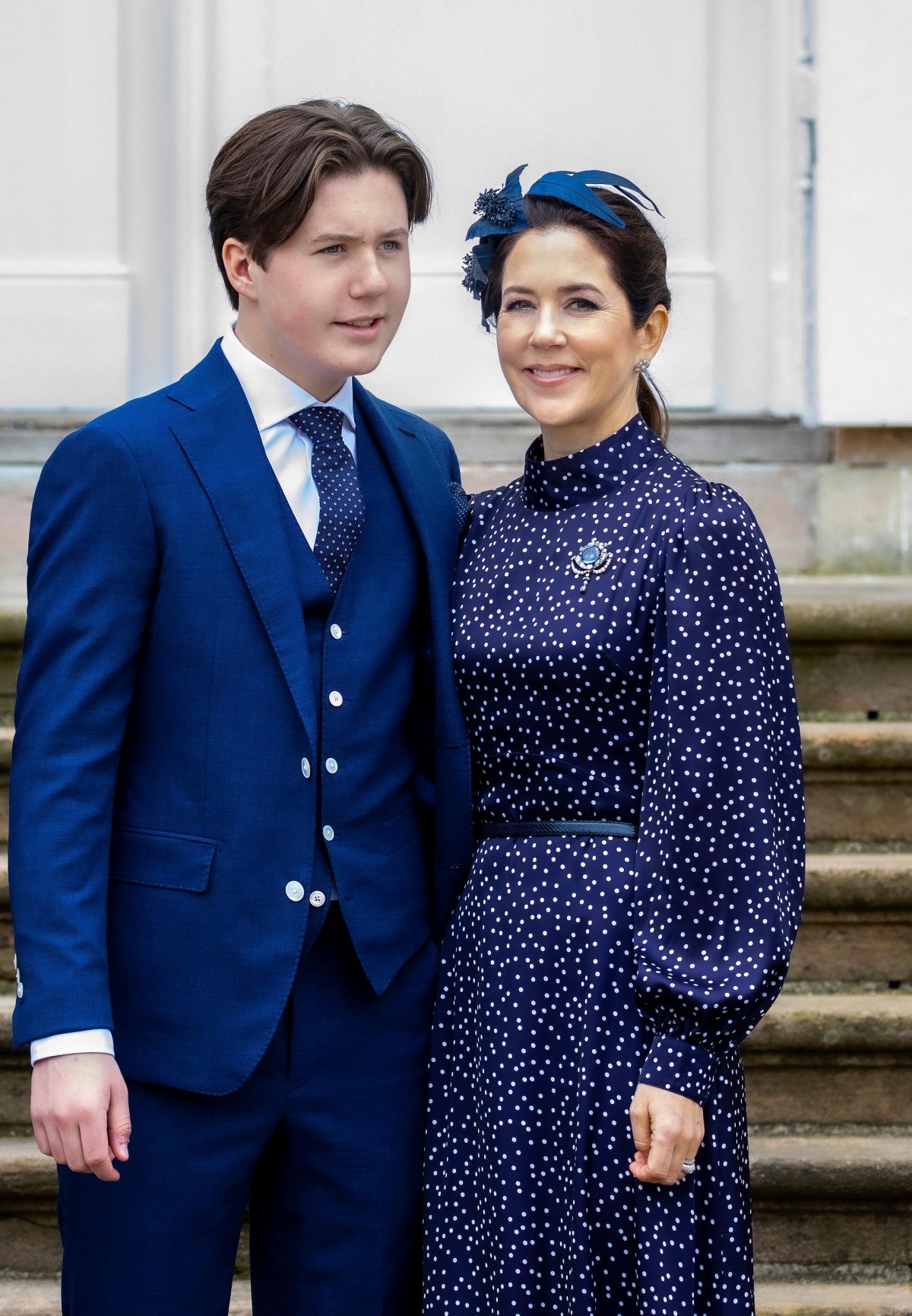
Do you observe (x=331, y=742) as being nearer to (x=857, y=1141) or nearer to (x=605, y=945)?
(x=605, y=945)

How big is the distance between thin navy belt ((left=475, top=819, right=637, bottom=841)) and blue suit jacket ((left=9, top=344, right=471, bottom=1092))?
0.78 ft

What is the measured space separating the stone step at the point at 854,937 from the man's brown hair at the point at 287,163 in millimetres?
1555

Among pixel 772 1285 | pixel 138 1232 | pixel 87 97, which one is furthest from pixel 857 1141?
pixel 87 97

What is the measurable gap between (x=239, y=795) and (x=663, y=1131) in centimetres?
58

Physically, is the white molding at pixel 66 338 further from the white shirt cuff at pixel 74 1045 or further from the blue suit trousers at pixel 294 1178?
the white shirt cuff at pixel 74 1045

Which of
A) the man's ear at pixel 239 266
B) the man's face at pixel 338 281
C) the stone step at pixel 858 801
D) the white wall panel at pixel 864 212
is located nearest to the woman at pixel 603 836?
the man's face at pixel 338 281

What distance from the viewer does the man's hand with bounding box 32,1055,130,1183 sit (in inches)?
64.6

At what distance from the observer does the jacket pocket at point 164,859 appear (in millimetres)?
1760

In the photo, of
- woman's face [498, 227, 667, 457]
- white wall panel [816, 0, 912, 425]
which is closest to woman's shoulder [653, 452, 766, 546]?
woman's face [498, 227, 667, 457]

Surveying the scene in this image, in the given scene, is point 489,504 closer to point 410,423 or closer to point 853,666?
point 410,423

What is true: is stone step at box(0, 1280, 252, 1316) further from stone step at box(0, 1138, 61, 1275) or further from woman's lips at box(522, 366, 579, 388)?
woman's lips at box(522, 366, 579, 388)

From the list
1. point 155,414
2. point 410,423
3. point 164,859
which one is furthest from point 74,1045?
point 410,423

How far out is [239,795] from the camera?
5.81ft

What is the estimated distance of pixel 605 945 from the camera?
176 cm
